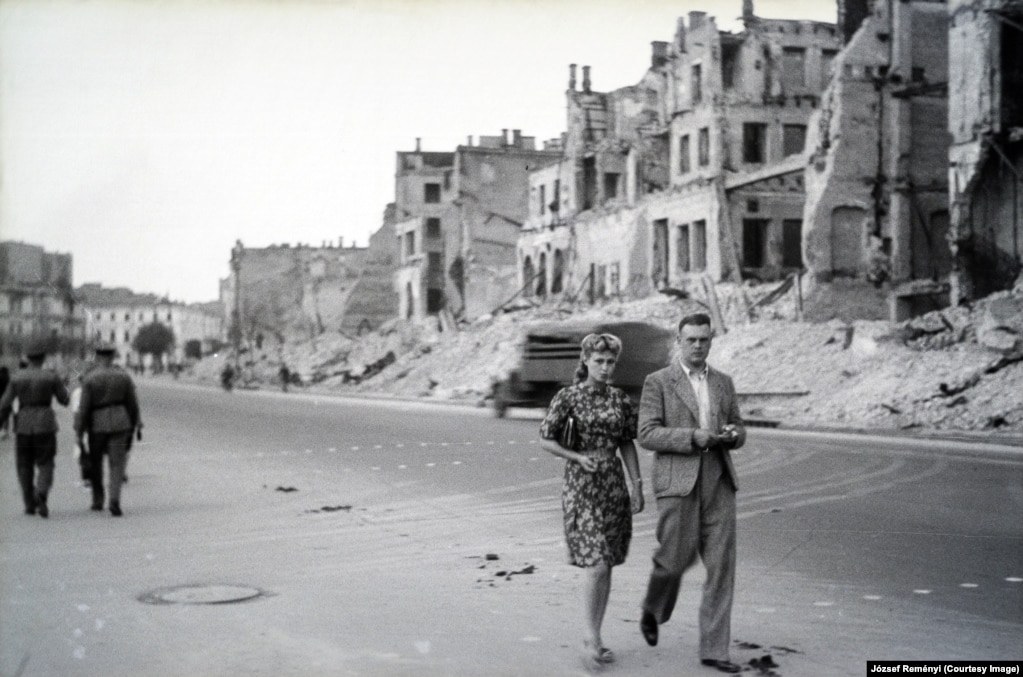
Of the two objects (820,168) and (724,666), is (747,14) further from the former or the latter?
(724,666)

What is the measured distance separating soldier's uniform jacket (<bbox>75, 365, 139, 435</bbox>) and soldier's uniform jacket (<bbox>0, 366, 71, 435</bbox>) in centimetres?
31

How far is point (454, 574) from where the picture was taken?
33.4 ft

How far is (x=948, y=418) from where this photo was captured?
91.8 feet

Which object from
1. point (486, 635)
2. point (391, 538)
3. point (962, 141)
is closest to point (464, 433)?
point (391, 538)

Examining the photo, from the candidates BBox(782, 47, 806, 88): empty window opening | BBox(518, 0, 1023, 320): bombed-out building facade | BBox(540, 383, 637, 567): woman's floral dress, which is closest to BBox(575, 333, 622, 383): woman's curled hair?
BBox(540, 383, 637, 567): woman's floral dress

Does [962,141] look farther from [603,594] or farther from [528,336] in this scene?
[603,594]

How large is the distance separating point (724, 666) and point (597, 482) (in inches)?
47.9

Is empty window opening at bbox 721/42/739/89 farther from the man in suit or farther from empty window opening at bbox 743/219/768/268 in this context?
the man in suit

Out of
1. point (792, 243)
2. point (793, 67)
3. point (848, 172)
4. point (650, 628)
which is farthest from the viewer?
point (793, 67)

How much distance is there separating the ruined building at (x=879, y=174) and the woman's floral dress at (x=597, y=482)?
37.9 metres

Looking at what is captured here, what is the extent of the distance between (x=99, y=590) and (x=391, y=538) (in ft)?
11.1

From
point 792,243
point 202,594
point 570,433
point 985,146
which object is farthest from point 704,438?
point 792,243

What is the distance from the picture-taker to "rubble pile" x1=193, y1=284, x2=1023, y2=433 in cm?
2867

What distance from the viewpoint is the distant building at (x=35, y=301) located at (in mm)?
11992
